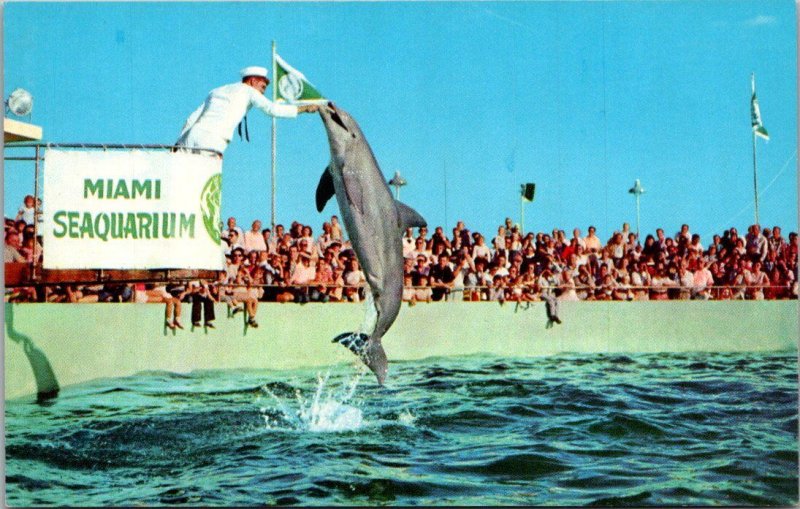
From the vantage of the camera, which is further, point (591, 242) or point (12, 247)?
point (591, 242)

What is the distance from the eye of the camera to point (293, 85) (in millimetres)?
12180

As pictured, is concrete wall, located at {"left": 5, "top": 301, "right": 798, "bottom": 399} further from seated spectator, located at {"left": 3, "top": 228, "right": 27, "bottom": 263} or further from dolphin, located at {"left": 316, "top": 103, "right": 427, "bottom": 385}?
dolphin, located at {"left": 316, "top": 103, "right": 427, "bottom": 385}

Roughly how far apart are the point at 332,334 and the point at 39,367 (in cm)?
438

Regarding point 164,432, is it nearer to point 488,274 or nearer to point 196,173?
point 196,173

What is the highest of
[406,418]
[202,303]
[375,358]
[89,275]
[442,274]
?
[442,274]

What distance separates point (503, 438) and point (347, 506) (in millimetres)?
2357

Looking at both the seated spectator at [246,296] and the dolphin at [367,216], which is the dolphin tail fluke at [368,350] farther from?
the seated spectator at [246,296]

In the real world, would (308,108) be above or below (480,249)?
above

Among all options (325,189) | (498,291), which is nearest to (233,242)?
(498,291)

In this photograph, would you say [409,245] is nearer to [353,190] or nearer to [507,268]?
[507,268]

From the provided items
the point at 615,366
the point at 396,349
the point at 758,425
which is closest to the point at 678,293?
the point at 615,366

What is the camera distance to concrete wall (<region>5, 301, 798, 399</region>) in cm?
1164

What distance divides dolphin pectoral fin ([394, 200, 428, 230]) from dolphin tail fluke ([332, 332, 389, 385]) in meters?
1.08

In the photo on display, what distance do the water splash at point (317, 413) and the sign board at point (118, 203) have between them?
6.67 ft
